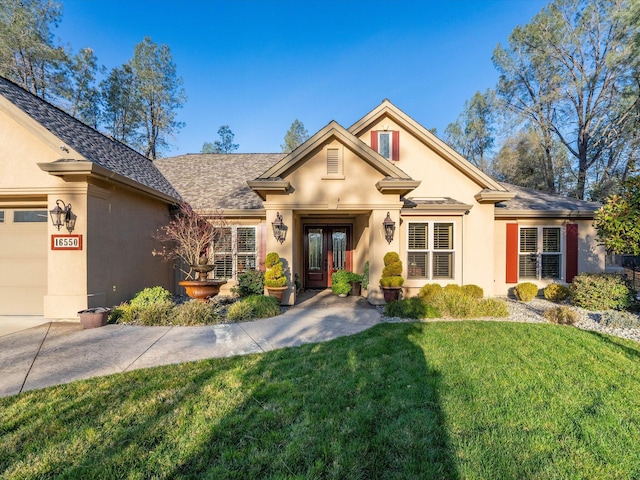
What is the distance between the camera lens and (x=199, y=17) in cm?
1345

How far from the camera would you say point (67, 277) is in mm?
6629

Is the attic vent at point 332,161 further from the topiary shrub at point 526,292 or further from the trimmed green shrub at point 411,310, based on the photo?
the topiary shrub at point 526,292

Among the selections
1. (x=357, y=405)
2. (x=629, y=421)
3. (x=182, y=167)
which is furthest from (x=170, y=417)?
(x=182, y=167)

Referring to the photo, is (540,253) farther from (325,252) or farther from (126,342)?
(126,342)

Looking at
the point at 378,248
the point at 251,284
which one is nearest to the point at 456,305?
the point at 378,248

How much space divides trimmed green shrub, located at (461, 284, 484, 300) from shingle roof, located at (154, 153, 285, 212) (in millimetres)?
7430

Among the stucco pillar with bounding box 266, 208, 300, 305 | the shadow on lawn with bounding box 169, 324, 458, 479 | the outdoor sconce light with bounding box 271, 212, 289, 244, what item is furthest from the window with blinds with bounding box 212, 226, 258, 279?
the shadow on lawn with bounding box 169, 324, 458, 479

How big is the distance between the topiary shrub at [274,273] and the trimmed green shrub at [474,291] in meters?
5.78

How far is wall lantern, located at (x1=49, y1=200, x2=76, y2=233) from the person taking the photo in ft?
21.4

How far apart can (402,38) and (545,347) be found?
15.3 m

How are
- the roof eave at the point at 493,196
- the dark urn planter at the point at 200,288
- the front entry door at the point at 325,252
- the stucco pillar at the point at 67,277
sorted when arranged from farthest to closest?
the front entry door at the point at 325,252 → the roof eave at the point at 493,196 → the dark urn planter at the point at 200,288 → the stucco pillar at the point at 67,277

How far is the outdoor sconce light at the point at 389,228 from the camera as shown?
8477mm

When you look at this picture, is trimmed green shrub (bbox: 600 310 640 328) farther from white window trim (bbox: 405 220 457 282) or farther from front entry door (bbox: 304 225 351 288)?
front entry door (bbox: 304 225 351 288)

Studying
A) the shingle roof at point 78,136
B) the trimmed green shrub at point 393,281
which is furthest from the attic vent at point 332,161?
the shingle roof at point 78,136
